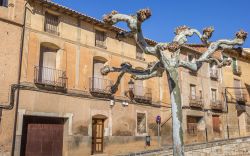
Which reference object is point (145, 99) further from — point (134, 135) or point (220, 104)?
point (220, 104)

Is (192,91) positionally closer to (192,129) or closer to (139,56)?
(192,129)

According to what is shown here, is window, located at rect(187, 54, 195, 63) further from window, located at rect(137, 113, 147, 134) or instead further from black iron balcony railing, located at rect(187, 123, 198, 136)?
window, located at rect(137, 113, 147, 134)

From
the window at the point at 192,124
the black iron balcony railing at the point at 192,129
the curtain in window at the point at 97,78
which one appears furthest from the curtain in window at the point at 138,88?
the black iron balcony railing at the point at 192,129

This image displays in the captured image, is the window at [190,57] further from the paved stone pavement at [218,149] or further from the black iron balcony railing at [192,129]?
the paved stone pavement at [218,149]

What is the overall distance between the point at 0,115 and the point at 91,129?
5.31 m

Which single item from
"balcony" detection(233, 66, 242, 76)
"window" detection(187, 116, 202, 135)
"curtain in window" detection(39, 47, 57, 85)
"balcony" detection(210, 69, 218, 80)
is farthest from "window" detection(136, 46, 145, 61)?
"balcony" detection(233, 66, 242, 76)

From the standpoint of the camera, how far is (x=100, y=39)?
19.0 metres

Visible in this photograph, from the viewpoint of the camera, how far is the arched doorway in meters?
17.8

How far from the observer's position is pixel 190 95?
2447cm

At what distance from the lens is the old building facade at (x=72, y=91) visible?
1462 cm

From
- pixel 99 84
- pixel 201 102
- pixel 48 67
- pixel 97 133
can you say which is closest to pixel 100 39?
pixel 99 84

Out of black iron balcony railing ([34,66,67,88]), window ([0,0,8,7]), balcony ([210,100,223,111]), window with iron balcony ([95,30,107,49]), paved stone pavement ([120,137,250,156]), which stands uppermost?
window ([0,0,8,7])

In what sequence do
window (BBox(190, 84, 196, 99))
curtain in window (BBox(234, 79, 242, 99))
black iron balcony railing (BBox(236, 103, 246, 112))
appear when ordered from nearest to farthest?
window (BBox(190, 84, 196, 99)) < black iron balcony railing (BBox(236, 103, 246, 112)) < curtain in window (BBox(234, 79, 242, 99))

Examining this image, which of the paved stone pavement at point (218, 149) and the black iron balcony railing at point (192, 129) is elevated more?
the black iron balcony railing at point (192, 129)
